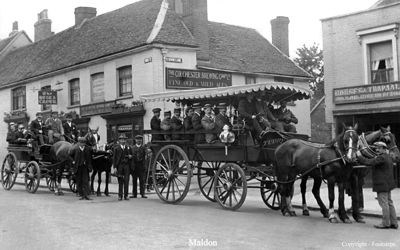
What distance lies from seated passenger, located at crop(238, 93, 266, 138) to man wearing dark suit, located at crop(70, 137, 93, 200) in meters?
4.93

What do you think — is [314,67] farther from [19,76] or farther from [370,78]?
[370,78]

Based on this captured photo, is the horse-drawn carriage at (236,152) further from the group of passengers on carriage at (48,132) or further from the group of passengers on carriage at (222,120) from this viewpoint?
the group of passengers on carriage at (48,132)

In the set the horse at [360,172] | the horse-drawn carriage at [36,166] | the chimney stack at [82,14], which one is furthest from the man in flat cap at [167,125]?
the chimney stack at [82,14]

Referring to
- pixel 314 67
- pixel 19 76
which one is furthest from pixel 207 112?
pixel 314 67

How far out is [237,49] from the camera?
25609mm

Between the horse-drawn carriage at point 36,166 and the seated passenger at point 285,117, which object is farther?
the horse-drawn carriage at point 36,166

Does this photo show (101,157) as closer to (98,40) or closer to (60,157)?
(60,157)

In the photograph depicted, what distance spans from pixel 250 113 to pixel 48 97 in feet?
51.1

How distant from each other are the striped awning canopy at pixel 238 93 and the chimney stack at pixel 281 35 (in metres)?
17.4

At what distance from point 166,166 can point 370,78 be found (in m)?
8.35

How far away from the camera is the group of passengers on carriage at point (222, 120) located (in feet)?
37.6

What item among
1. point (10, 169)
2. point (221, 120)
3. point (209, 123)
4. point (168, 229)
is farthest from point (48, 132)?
point (168, 229)

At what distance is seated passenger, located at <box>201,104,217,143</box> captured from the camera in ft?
39.7

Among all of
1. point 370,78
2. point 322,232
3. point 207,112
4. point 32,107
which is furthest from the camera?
point 32,107
